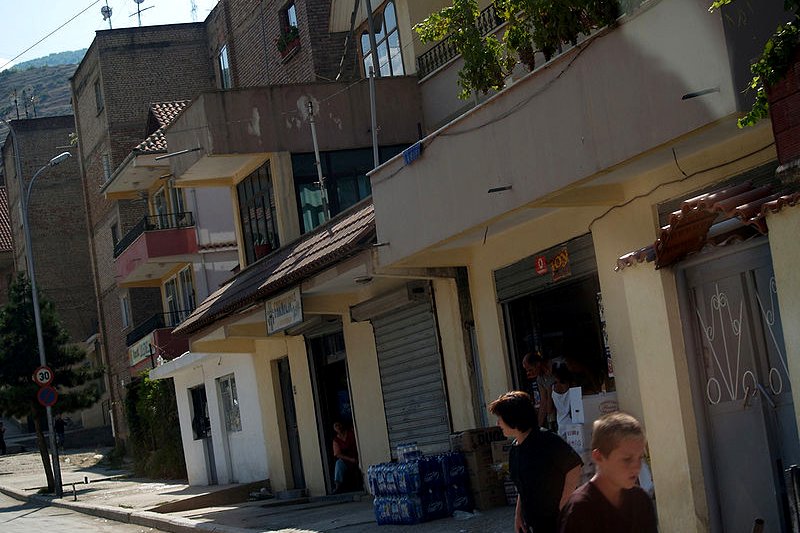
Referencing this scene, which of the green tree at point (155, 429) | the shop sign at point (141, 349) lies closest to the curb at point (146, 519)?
the green tree at point (155, 429)

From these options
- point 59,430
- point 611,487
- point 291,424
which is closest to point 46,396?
point 291,424

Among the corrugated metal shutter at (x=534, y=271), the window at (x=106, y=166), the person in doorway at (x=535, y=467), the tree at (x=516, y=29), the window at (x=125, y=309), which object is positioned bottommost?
the person in doorway at (x=535, y=467)

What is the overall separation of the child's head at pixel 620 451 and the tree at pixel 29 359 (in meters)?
31.2

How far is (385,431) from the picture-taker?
20.1 meters

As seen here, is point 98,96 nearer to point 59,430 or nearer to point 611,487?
point 59,430

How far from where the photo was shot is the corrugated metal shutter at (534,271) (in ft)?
46.4

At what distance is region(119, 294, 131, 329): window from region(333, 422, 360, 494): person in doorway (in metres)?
28.3

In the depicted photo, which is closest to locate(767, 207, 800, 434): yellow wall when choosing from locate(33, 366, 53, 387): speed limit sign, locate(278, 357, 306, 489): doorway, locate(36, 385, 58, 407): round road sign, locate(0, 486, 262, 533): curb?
locate(0, 486, 262, 533): curb

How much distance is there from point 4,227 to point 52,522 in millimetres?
54406

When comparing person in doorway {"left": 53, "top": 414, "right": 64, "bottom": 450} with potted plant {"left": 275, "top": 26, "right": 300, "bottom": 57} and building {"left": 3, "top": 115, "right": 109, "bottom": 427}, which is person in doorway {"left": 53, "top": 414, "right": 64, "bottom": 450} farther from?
potted plant {"left": 275, "top": 26, "right": 300, "bottom": 57}

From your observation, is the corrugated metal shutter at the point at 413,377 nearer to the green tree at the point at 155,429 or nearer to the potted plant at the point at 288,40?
the potted plant at the point at 288,40

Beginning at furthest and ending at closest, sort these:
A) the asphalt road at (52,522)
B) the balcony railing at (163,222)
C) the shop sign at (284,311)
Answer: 1. the balcony railing at (163,222)
2. the asphalt road at (52,522)
3. the shop sign at (284,311)

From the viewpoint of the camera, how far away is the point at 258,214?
79.4 ft

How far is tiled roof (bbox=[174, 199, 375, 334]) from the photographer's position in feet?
56.0
